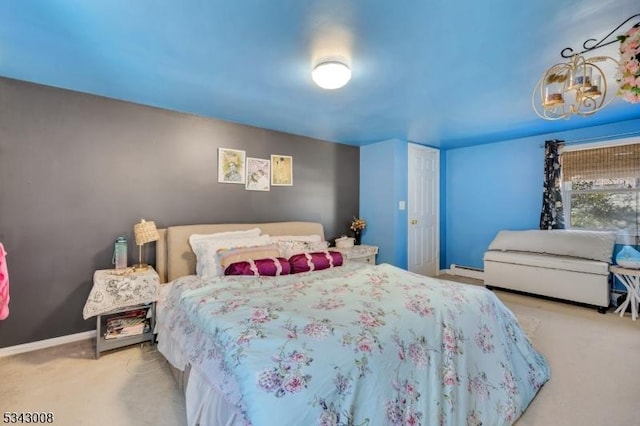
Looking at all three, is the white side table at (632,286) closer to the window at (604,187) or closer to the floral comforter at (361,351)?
the window at (604,187)

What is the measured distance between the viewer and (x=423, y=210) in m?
4.96

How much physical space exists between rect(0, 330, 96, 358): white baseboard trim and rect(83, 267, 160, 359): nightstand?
0.70 ft

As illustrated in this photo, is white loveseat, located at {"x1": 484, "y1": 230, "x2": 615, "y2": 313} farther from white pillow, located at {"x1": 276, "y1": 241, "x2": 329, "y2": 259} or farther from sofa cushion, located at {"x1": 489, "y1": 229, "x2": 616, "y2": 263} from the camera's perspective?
white pillow, located at {"x1": 276, "y1": 241, "x2": 329, "y2": 259}

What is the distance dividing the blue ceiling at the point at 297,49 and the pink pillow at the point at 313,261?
5.21ft

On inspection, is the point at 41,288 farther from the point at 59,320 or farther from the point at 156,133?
the point at 156,133

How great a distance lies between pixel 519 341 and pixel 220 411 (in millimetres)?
1982

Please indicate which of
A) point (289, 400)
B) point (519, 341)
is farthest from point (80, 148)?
point (519, 341)

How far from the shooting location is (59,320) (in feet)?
8.61

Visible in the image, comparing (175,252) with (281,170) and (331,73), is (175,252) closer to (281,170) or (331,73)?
(281,170)

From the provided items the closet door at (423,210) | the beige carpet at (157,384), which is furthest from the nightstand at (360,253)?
the beige carpet at (157,384)

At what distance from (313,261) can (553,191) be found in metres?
3.84

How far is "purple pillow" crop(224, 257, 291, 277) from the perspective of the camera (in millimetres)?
2447

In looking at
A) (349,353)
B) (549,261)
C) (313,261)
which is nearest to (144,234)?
(313,261)

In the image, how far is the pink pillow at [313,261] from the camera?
2703 mm
